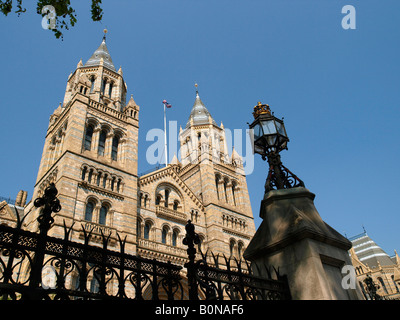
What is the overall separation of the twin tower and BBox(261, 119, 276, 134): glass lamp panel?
43.8 ft

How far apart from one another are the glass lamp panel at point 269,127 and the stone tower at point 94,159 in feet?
48.8

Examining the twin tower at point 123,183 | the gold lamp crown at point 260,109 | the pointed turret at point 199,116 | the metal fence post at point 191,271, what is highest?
the pointed turret at point 199,116

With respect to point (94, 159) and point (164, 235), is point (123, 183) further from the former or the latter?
point (164, 235)

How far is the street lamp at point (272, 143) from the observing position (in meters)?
5.06

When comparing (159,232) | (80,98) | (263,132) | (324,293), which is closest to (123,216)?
(159,232)

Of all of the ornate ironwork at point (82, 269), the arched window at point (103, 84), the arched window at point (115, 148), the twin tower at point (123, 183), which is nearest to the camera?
the ornate ironwork at point (82, 269)

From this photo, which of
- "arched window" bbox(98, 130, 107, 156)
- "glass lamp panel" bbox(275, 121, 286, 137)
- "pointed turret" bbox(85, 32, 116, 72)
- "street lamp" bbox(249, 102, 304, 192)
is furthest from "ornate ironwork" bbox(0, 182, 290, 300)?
Result: "pointed turret" bbox(85, 32, 116, 72)

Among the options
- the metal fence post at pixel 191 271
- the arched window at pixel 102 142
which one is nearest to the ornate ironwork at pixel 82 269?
the metal fence post at pixel 191 271

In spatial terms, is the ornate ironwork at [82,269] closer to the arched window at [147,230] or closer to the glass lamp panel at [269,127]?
the glass lamp panel at [269,127]

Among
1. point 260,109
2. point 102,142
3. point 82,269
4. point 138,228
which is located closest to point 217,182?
point 138,228

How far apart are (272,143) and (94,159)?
1919 cm

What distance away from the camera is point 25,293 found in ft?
9.04
